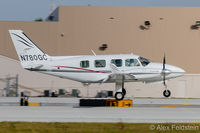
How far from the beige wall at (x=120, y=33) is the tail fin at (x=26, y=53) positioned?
16.7 meters

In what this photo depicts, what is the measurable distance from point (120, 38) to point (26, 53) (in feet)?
63.7

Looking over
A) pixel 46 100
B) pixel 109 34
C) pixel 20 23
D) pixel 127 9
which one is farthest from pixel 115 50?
pixel 46 100

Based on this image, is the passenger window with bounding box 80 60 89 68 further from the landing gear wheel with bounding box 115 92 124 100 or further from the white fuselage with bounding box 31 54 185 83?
the landing gear wheel with bounding box 115 92 124 100

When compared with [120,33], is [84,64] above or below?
below

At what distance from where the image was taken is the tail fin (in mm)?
27125

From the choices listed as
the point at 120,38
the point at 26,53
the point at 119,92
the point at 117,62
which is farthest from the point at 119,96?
the point at 120,38

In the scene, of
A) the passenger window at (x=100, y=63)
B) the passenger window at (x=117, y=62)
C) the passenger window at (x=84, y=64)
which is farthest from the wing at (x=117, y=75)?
the passenger window at (x=84, y=64)

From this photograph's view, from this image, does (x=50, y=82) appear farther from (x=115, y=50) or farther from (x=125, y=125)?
(x=125, y=125)

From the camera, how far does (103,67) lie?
26062 mm

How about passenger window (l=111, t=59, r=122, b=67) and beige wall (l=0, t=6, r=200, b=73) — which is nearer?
A: passenger window (l=111, t=59, r=122, b=67)

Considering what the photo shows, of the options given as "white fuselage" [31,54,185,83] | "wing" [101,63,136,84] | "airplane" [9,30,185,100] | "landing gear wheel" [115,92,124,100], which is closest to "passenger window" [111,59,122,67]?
"airplane" [9,30,185,100]

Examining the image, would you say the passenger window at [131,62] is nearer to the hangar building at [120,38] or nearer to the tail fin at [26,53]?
the tail fin at [26,53]

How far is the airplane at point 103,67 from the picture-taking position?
25.5m

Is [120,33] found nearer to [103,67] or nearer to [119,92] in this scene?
[103,67]
